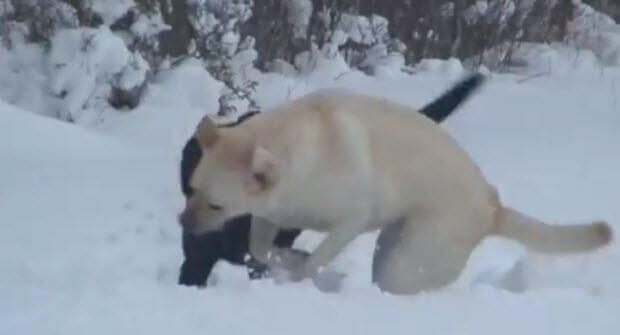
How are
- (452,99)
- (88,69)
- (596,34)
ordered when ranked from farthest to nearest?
(596,34)
(88,69)
(452,99)

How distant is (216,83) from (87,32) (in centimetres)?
81

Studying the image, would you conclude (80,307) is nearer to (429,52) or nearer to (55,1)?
(55,1)

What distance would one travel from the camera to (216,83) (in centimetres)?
973

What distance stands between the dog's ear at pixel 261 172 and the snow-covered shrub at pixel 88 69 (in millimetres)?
4218

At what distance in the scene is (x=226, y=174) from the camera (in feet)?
16.9

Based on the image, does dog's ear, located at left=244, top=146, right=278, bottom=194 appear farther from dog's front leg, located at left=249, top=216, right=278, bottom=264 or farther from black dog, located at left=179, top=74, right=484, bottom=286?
dog's front leg, located at left=249, top=216, right=278, bottom=264

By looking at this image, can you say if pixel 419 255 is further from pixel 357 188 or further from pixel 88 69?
pixel 88 69

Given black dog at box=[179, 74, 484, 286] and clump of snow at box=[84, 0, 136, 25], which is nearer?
black dog at box=[179, 74, 484, 286]

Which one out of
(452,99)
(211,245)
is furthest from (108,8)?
(211,245)

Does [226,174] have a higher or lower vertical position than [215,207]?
higher

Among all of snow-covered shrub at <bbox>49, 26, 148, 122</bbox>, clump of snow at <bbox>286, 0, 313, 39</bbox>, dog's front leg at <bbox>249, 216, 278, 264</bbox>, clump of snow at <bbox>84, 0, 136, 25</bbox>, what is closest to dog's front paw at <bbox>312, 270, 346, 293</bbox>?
dog's front leg at <bbox>249, 216, 278, 264</bbox>

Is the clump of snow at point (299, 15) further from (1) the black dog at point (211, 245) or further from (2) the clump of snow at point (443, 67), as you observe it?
(1) the black dog at point (211, 245)

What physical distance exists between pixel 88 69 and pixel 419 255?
13.9 feet

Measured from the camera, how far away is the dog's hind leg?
17.9 ft
